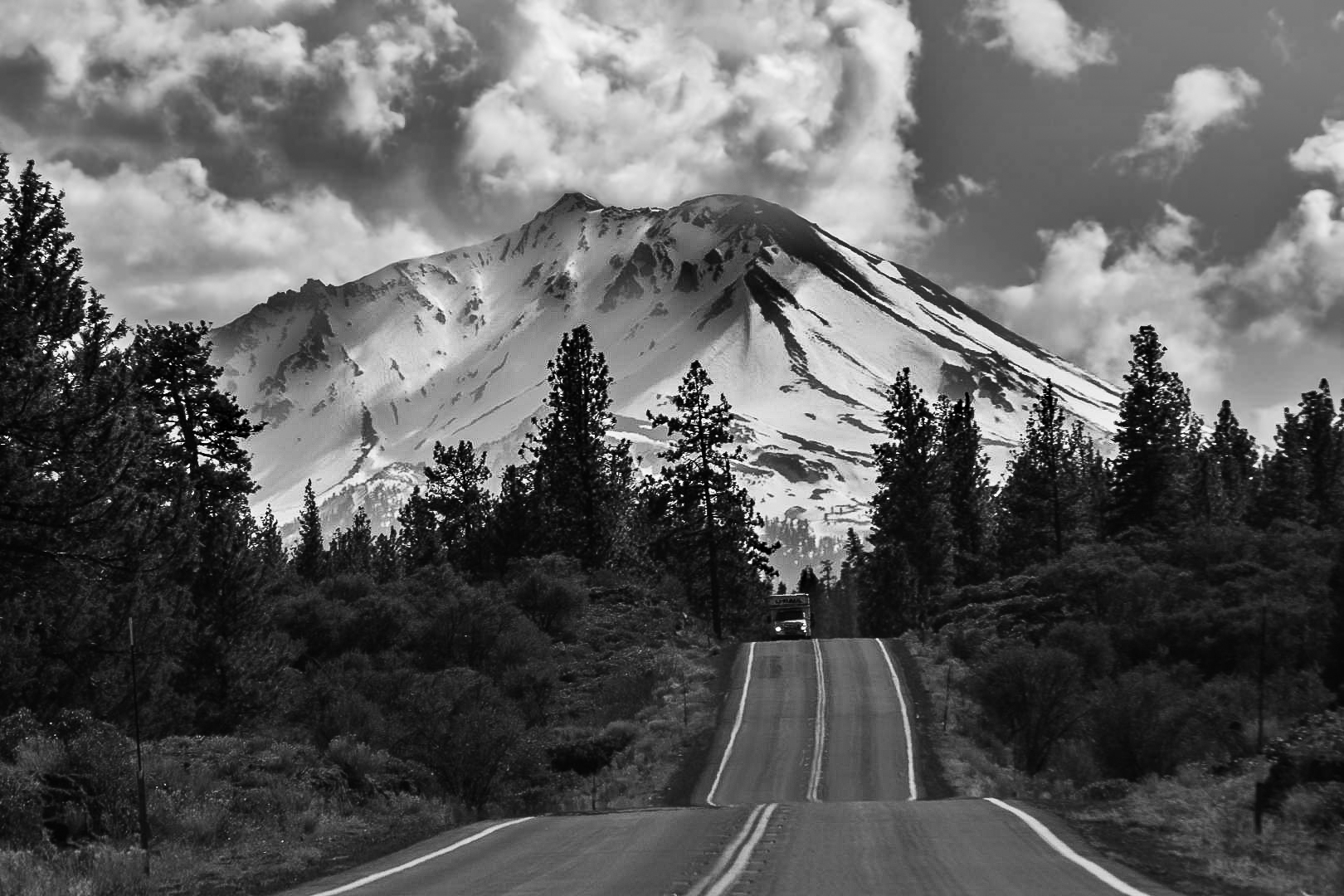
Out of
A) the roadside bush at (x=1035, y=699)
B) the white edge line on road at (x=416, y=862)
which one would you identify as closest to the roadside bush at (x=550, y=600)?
the roadside bush at (x=1035, y=699)

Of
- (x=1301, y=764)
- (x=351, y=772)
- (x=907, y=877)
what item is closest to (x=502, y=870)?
(x=907, y=877)

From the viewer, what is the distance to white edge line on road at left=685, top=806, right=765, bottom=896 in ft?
37.1

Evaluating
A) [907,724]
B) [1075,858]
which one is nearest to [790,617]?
[907,724]

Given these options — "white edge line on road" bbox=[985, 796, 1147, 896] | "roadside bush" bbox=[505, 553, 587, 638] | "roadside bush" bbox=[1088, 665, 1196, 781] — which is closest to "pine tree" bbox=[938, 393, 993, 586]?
"roadside bush" bbox=[505, 553, 587, 638]

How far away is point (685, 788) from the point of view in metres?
31.4

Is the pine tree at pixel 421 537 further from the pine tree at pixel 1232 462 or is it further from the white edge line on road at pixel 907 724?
the pine tree at pixel 1232 462

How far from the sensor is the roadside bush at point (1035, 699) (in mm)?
33375

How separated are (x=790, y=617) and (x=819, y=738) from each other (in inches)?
1031

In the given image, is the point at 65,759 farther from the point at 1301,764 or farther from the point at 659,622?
the point at 659,622

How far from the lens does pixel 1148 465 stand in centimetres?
6662

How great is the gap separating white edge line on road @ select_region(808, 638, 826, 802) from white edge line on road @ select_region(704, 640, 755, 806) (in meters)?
2.40

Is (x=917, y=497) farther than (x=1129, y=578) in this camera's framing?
Yes

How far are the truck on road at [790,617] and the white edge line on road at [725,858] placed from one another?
44.5 meters

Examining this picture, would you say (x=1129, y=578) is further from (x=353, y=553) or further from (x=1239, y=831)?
(x=353, y=553)
